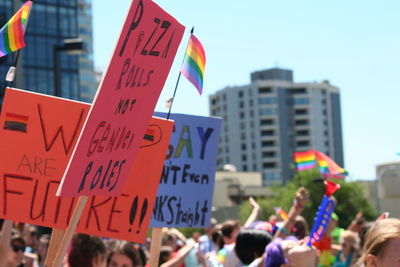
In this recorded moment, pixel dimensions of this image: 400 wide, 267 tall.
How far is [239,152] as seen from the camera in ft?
479

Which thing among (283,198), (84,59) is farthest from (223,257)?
(84,59)

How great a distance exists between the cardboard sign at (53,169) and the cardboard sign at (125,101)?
2.22 feet

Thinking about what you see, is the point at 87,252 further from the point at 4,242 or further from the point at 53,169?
the point at 53,169

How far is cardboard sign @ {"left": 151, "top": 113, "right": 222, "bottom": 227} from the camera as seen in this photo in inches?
252

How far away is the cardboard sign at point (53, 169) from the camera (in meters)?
4.92

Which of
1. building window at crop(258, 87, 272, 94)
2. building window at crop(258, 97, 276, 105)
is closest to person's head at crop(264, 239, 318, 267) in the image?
building window at crop(258, 87, 272, 94)

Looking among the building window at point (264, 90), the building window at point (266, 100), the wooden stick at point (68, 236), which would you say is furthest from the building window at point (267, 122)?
the wooden stick at point (68, 236)

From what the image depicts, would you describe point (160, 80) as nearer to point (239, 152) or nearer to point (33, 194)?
point (33, 194)

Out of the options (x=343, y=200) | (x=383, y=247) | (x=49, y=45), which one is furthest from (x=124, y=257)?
(x=343, y=200)

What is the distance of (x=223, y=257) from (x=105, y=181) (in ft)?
10.8

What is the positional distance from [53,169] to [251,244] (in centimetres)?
179

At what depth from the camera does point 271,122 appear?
146125 mm

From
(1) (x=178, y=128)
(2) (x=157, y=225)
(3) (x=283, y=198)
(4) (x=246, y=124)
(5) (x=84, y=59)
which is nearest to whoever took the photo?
(2) (x=157, y=225)

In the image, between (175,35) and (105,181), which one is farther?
(175,35)
